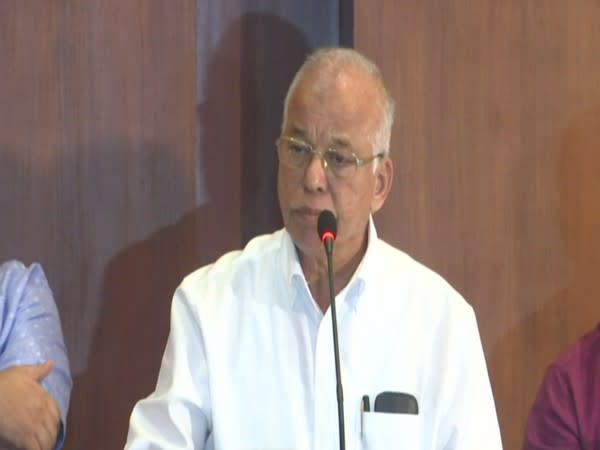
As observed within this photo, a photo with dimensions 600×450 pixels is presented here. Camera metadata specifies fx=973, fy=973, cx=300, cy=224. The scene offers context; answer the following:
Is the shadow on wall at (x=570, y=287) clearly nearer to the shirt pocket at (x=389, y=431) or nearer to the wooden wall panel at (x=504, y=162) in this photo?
the wooden wall panel at (x=504, y=162)

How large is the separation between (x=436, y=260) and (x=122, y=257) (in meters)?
0.79

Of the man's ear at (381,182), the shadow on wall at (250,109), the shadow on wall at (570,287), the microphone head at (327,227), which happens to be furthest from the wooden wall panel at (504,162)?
the microphone head at (327,227)

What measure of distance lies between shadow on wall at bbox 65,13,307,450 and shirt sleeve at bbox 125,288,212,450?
0.44m

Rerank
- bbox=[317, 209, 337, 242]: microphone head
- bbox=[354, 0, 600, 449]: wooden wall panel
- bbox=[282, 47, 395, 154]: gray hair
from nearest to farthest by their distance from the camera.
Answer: bbox=[317, 209, 337, 242]: microphone head → bbox=[282, 47, 395, 154]: gray hair → bbox=[354, 0, 600, 449]: wooden wall panel

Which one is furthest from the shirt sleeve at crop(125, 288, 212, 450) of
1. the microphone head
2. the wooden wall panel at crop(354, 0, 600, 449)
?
the wooden wall panel at crop(354, 0, 600, 449)

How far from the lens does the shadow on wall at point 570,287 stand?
99.3 inches

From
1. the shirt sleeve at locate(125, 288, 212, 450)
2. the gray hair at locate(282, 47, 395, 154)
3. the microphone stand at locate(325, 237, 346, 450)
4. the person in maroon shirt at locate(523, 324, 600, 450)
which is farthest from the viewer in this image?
the person in maroon shirt at locate(523, 324, 600, 450)

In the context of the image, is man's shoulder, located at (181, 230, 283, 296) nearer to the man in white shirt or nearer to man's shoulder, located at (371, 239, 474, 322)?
the man in white shirt

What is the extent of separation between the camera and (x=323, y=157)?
1933 millimetres

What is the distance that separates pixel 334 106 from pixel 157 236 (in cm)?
70

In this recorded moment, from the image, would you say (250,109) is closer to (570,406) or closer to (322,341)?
(322,341)

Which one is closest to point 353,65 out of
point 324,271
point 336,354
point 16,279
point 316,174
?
point 316,174

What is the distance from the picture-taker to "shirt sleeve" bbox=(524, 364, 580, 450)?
2.15 meters

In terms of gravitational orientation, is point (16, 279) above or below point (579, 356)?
above
